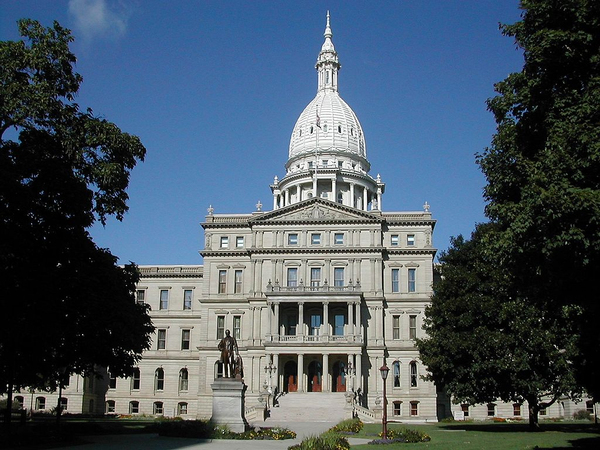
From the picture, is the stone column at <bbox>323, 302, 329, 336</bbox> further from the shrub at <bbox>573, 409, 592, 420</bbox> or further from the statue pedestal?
the statue pedestal

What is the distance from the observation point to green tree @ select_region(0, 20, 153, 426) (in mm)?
29359

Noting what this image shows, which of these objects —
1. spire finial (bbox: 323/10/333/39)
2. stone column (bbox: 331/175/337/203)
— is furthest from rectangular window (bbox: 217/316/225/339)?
spire finial (bbox: 323/10/333/39)

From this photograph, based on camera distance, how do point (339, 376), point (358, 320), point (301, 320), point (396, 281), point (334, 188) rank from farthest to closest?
point (334, 188) < point (396, 281) < point (339, 376) < point (301, 320) < point (358, 320)

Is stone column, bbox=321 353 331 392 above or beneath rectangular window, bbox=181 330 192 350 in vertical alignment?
beneath

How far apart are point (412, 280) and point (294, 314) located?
12.9 m

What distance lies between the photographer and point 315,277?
75125mm

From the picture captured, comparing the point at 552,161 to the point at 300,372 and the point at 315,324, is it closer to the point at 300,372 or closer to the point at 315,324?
the point at 300,372

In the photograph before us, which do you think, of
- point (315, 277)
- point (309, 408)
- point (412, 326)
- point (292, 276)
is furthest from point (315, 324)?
point (309, 408)

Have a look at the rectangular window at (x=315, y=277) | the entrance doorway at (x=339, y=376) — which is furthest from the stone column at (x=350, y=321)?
the rectangular window at (x=315, y=277)

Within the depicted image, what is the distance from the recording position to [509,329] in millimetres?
46875

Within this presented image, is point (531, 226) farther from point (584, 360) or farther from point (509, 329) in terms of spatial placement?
point (509, 329)

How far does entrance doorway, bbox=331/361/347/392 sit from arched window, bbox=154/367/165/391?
20.2m

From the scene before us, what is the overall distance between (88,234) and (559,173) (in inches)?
856

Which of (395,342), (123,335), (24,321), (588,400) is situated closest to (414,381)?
(395,342)
